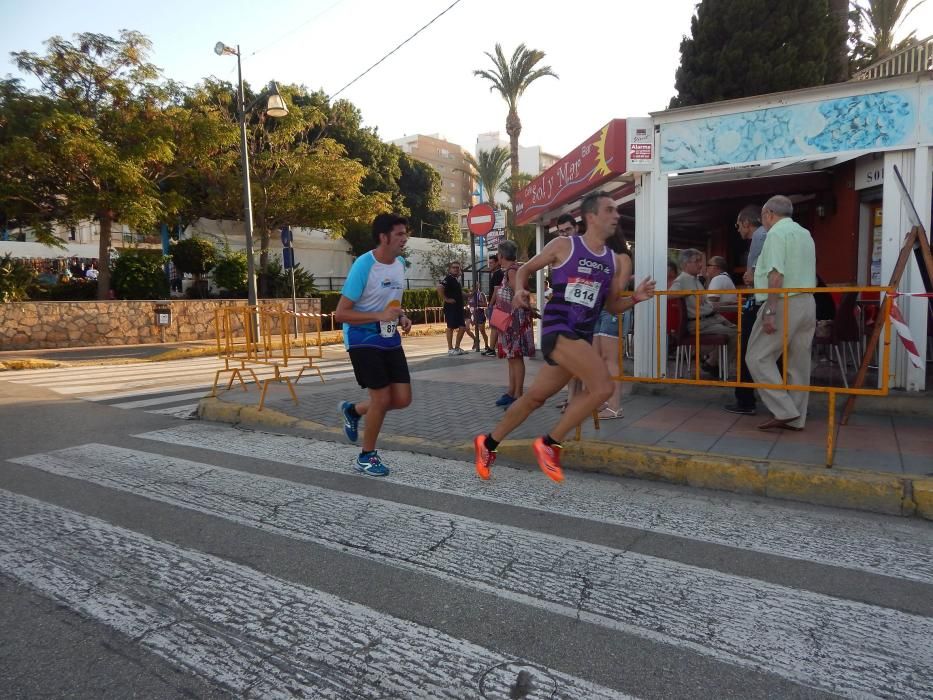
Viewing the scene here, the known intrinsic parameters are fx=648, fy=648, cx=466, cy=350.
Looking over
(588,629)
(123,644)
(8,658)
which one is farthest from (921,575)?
(8,658)

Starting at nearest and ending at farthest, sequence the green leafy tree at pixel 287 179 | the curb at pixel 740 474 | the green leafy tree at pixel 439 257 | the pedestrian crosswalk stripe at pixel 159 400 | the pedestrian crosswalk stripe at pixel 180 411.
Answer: the curb at pixel 740 474
the pedestrian crosswalk stripe at pixel 180 411
the pedestrian crosswalk stripe at pixel 159 400
the green leafy tree at pixel 287 179
the green leafy tree at pixel 439 257

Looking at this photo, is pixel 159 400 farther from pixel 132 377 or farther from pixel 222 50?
pixel 222 50

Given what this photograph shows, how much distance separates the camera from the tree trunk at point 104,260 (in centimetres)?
1830

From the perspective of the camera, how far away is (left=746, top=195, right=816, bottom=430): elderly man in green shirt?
520cm

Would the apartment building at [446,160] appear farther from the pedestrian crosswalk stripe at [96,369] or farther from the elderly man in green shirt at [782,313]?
the elderly man in green shirt at [782,313]

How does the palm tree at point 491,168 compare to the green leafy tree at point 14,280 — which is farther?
the palm tree at point 491,168

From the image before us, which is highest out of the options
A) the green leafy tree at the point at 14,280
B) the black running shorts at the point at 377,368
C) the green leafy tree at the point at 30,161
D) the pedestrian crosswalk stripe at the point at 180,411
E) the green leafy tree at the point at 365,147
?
the green leafy tree at the point at 365,147

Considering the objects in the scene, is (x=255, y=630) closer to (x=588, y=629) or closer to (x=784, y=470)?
(x=588, y=629)

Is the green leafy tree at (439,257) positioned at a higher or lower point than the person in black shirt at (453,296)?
higher

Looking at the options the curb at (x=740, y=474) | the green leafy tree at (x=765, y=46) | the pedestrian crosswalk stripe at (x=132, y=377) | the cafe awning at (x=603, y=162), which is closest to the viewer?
the curb at (x=740, y=474)

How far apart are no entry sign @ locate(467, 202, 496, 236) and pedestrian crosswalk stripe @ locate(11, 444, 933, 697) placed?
8.11 metres

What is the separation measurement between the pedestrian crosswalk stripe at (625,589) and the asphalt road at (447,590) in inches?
0.5

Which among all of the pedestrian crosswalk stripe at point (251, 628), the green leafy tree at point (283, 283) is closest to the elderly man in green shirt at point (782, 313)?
the pedestrian crosswalk stripe at point (251, 628)

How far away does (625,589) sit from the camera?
9.40 feet
